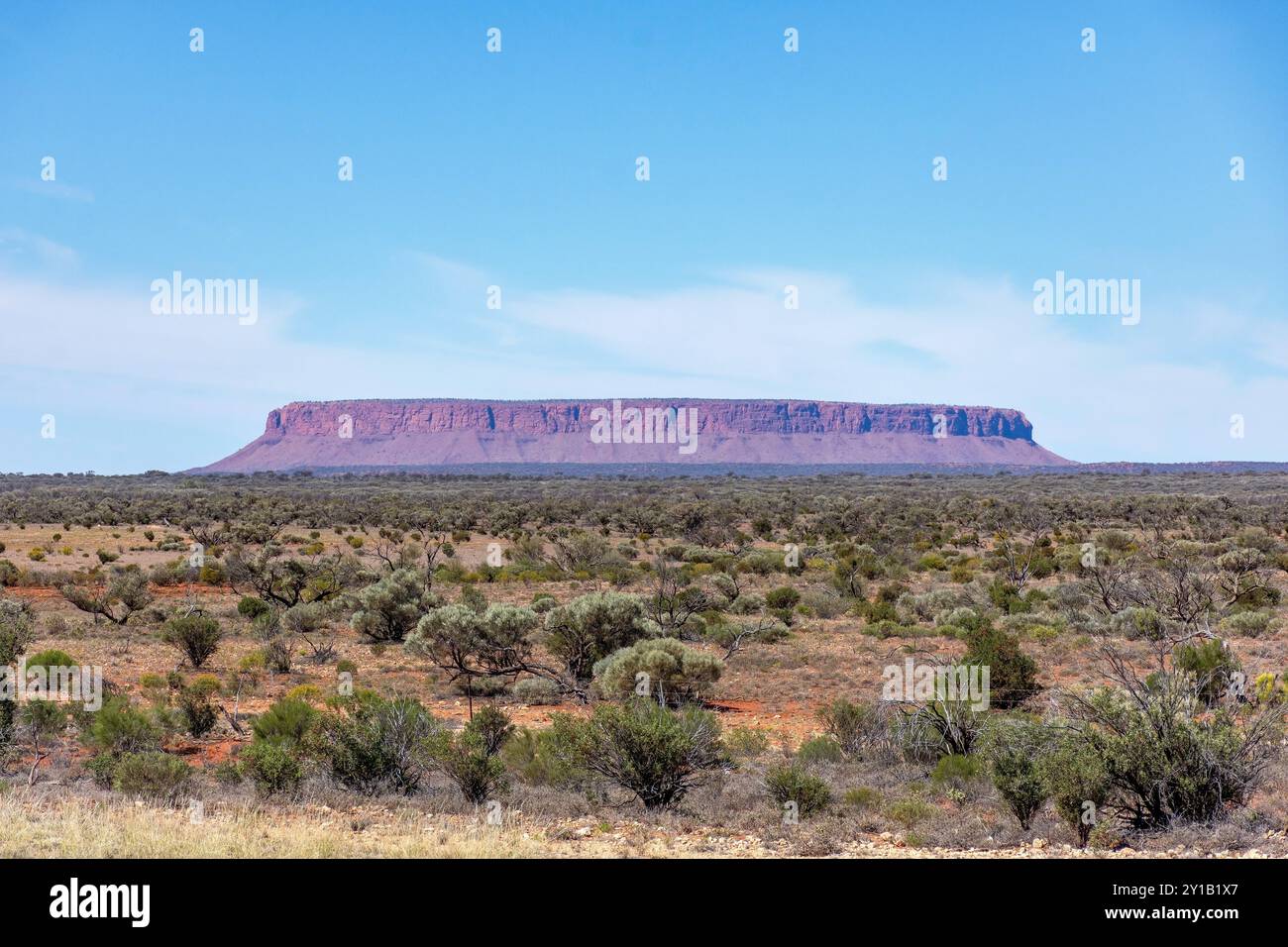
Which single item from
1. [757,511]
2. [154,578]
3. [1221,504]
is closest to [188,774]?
[154,578]

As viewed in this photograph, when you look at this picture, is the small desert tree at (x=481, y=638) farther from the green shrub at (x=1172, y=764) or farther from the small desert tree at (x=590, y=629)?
the green shrub at (x=1172, y=764)

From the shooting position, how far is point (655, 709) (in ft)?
33.1

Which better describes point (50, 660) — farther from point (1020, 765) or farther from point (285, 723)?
point (1020, 765)

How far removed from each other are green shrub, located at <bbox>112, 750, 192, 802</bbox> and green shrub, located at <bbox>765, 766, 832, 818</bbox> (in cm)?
527

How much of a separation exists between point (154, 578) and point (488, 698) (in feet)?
53.9

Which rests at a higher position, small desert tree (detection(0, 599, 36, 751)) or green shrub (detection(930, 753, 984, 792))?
small desert tree (detection(0, 599, 36, 751))

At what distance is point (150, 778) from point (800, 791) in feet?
18.9

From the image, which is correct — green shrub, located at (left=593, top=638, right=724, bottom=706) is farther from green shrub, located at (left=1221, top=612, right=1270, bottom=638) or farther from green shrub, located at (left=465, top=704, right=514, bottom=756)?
green shrub, located at (left=1221, top=612, right=1270, bottom=638)

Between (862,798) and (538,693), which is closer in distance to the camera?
(862,798)

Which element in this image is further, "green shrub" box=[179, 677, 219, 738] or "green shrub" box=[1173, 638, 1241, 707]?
"green shrub" box=[1173, 638, 1241, 707]

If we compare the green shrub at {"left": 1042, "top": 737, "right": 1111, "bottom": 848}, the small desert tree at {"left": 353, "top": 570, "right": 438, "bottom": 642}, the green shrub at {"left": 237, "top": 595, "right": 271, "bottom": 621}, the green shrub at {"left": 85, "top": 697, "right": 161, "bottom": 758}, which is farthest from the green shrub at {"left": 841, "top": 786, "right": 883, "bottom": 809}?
the green shrub at {"left": 237, "top": 595, "right": 271, "bottom": 621}

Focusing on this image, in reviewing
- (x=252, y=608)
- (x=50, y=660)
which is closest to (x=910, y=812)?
(x=50, y=660)

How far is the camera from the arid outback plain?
7812 millimetres
